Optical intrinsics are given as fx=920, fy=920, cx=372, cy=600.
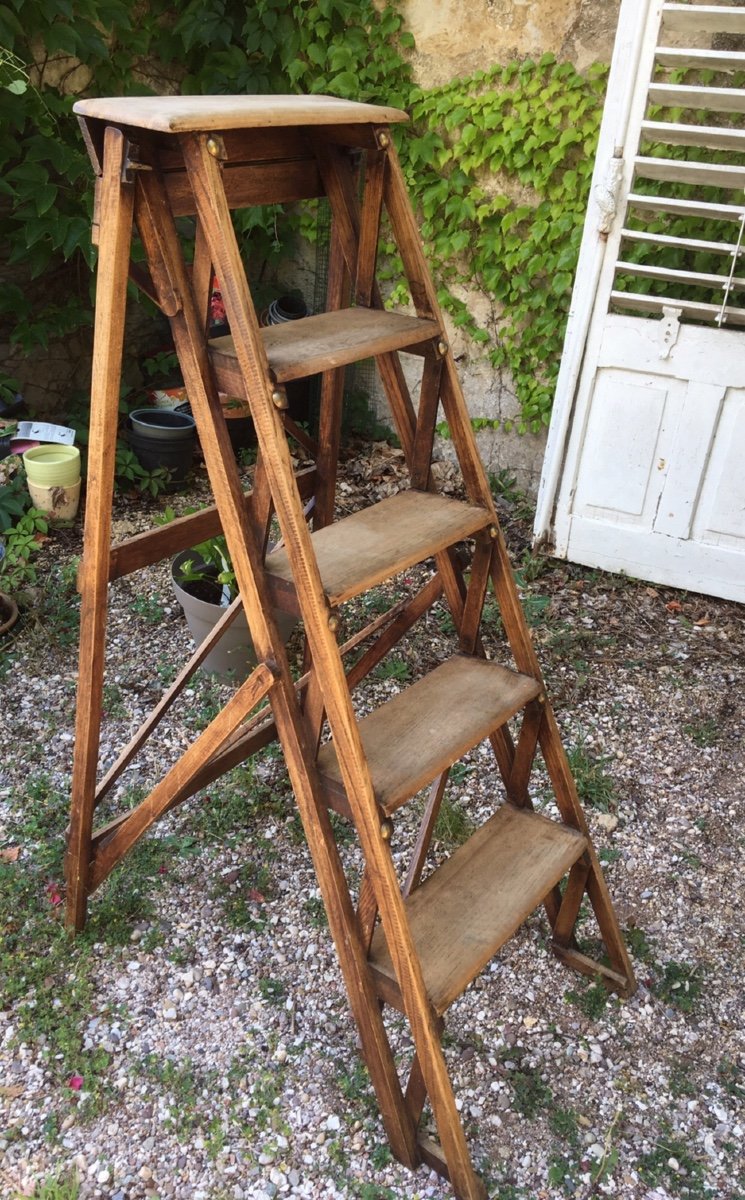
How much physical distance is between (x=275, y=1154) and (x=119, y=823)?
0.87m

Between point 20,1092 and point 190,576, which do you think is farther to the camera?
point 190,576

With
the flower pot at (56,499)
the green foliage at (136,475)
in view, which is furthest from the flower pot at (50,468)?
the green foliage at (136,475)

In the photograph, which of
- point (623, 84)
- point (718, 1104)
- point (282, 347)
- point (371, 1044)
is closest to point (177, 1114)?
point (371, 1044)

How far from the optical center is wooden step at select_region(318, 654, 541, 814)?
6.14 ft

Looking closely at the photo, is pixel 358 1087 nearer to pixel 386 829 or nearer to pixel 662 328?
pixel 386 829

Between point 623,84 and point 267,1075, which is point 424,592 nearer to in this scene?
point 267,1075

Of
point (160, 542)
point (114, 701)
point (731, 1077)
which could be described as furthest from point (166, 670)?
point (731, 1077)

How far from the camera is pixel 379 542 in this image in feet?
6.35

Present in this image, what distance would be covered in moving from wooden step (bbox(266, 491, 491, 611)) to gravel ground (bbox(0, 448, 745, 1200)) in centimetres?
114

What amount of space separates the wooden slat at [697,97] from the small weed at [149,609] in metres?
2.76

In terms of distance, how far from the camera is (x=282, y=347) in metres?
1.79

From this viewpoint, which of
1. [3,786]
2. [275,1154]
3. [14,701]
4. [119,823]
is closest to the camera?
[275,1154]

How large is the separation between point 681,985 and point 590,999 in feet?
0.85

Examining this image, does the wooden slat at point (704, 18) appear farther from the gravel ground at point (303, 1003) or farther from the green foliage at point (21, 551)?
the green foliage at point (21, 551)
